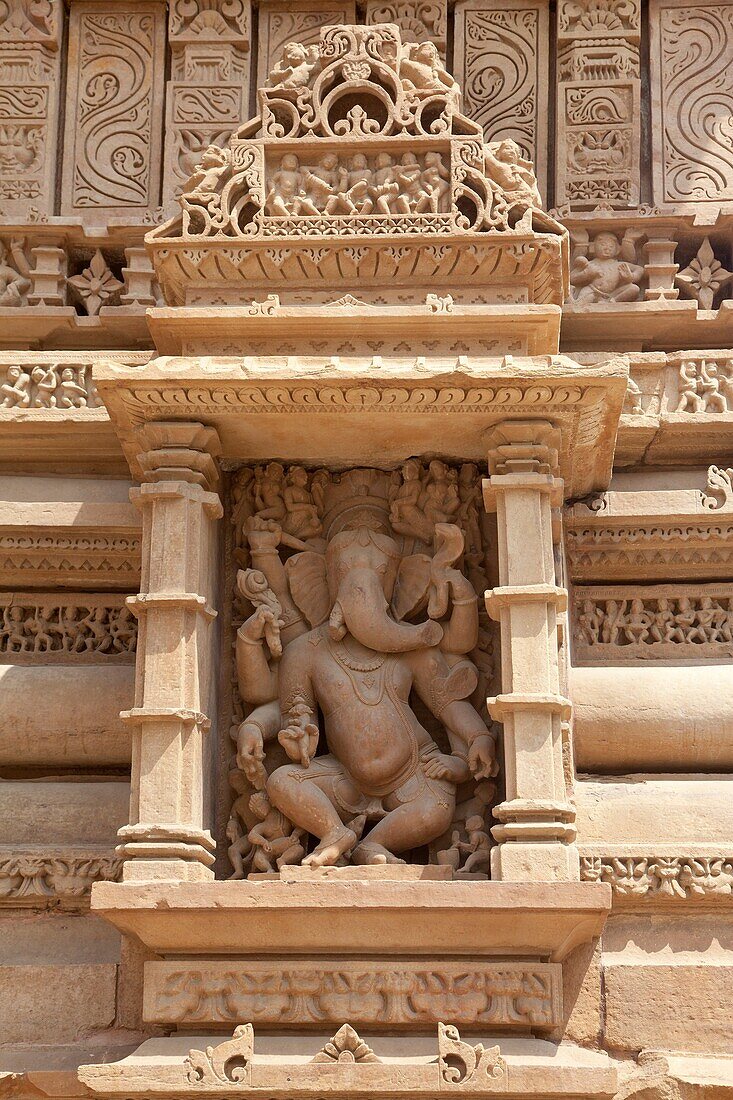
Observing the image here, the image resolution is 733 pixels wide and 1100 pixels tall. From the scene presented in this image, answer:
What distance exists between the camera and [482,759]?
20.0 ft

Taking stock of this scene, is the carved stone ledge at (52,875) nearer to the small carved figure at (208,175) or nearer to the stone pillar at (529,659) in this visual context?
the stone pillar at (529,659)

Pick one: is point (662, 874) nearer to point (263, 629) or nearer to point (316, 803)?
point (316, 803)

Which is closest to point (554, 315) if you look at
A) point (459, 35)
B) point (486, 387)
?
point (486, 387)

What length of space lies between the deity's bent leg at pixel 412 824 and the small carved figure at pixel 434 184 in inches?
102

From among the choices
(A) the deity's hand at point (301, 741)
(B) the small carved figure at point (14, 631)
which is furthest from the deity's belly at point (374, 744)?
(B) the small carved figure at point (14, 631)

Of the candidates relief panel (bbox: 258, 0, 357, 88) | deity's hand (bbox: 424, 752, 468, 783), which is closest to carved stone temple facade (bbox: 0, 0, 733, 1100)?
deity's hand (bbox: 424, 752, 468, 783)

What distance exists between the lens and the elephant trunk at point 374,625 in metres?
6.29

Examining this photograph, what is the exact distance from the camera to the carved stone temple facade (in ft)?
18.7

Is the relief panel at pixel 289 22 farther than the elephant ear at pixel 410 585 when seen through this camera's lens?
Yes

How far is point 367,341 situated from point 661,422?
145 cm

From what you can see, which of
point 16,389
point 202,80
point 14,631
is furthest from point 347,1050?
point 202,80

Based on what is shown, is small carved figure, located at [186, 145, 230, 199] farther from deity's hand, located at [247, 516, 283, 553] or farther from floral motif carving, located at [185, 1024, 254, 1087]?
floral motif carving, located at [185, 1024, 254, 1087]

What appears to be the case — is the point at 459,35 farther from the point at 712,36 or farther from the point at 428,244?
the point at 428,244

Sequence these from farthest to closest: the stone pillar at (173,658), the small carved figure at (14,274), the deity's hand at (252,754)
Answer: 1. the small carved figure at (14,274)
2. the deity's hand at (252,754)
3. the stone pillar at (173,658)
